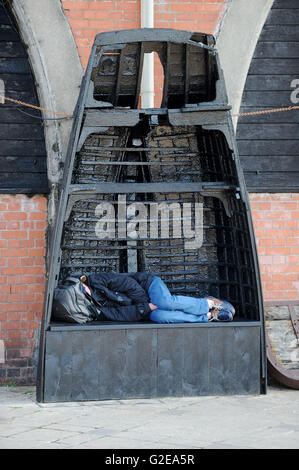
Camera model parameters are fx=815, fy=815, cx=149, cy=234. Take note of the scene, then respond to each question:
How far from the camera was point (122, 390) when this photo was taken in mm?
7570

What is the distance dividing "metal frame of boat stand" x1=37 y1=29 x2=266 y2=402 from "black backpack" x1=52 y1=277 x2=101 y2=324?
0.13m

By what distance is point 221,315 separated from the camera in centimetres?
797

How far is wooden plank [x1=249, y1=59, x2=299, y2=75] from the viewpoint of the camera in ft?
30.9

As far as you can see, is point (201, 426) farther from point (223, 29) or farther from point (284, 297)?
point (223, 29)

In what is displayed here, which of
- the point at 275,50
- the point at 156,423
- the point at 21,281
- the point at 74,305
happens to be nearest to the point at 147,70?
the point at 275,50

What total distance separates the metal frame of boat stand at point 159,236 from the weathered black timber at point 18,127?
79 cm

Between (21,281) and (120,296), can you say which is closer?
(120,296)

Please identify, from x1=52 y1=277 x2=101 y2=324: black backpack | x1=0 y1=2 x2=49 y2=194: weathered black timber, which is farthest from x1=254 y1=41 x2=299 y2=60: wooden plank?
x1=52 y1=277 x2=101 y2=324: black backpack

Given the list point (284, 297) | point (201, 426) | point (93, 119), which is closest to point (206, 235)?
point (284, 297)

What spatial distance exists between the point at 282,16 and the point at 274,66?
58cm

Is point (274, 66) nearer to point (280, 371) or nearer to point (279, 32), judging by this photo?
point (279, 32)

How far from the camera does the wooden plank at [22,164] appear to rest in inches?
358

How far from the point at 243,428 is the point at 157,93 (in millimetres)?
4118

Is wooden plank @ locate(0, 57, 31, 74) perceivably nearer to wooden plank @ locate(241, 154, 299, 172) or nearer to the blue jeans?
wooden plank @ locate(241, 154, 299, 172)
